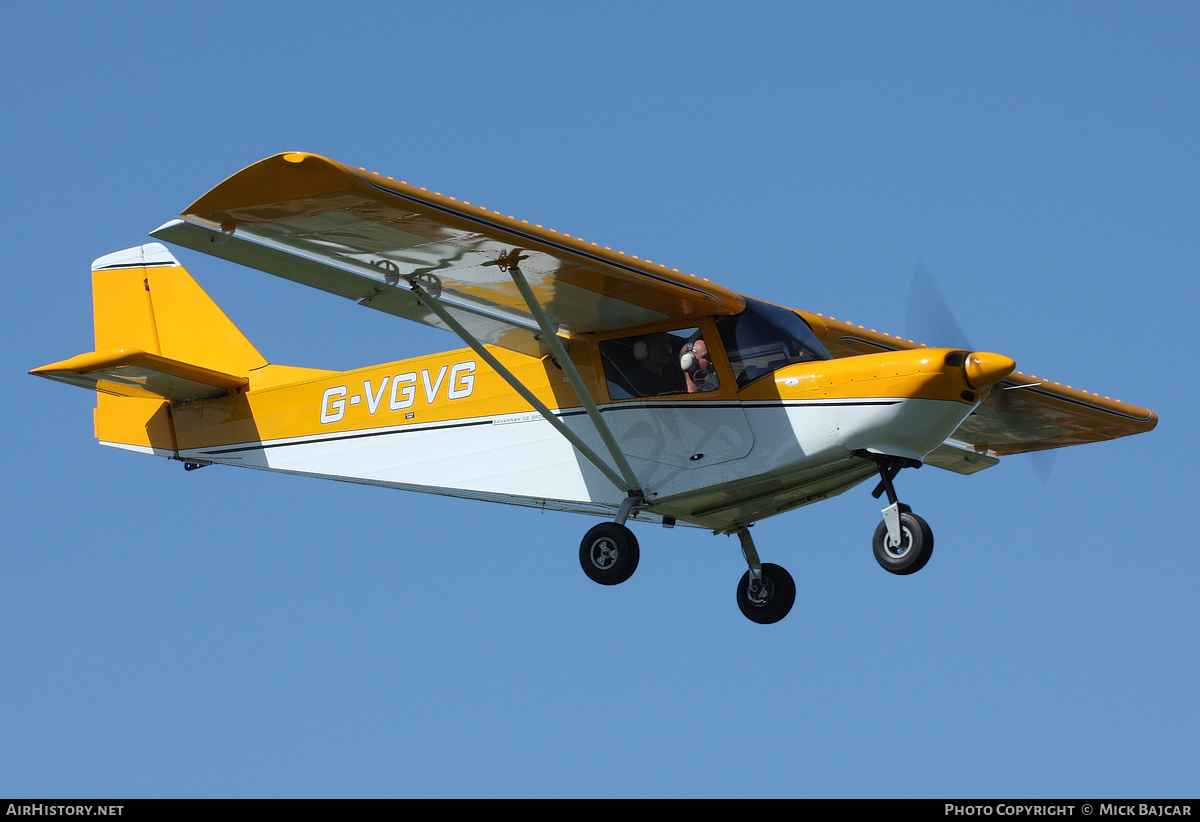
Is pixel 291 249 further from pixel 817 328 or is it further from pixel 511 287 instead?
pixel 817 328

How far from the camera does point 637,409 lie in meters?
12.4

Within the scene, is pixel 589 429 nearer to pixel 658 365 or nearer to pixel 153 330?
pixel 658 365

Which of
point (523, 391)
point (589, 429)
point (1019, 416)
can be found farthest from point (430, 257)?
point (1019, 416)

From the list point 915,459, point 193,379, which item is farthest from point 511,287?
point 193,379

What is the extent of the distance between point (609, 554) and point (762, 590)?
5.76 feet

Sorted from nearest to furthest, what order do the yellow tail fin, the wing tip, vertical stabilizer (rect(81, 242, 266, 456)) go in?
the yellow tail fin, vertical stabilizer (rect(81, 242, 266, 456)), the wing tip

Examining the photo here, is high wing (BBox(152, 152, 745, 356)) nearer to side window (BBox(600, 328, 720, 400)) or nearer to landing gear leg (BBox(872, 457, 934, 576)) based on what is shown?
side window (BBox(600, 328, 720, 400))

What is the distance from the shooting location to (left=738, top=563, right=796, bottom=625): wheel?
Answer: 13.1 meters

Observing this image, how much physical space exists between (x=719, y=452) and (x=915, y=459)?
161cm

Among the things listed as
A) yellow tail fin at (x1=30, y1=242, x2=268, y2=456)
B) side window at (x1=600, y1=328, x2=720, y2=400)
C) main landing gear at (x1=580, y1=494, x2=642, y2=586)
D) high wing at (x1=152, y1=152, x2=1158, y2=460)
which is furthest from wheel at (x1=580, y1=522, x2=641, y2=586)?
yellow tail fin at (x1=30, y1=242, x2=268, y2=456)

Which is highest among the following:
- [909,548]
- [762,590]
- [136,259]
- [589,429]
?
[136,259]

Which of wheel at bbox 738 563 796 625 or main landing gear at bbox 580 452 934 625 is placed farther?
wheel at bbox 738 563 796 625

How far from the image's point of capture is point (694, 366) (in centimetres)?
1219

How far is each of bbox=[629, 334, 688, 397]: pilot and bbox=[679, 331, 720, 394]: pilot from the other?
117mm
